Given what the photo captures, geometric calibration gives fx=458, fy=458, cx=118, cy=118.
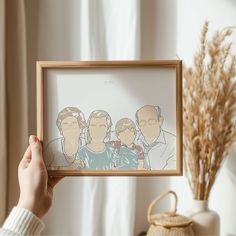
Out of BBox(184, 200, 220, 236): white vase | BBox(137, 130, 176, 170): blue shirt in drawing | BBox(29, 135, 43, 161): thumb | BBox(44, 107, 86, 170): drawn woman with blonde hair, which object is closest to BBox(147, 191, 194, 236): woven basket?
BBox(184, 200, 220, 236): white vase

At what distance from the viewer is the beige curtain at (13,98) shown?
1888mm

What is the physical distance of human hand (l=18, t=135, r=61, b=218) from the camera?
3.70 feet

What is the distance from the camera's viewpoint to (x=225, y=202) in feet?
6.59

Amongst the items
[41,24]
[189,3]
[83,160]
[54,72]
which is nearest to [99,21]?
[41,24]

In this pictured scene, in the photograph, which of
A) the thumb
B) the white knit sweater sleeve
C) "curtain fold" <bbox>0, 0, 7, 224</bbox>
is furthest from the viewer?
"curtain fold" <bbox>0, 0, 7, 224</bbox>

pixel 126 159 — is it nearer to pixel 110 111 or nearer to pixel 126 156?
pixel 126 156

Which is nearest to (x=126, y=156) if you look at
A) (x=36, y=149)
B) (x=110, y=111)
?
(x=110, y=111)

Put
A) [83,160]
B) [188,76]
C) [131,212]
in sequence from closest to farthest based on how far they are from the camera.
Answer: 1. [83,160]
2. [188,76]
3. [131,212]

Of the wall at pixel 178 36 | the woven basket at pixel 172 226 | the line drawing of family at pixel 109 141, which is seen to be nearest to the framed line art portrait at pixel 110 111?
the line drawing of family at pixel 109 141

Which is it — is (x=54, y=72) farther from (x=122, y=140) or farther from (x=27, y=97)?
(x=27, y=97)

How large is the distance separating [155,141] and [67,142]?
0.84 ft

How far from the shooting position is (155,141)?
1342 mm

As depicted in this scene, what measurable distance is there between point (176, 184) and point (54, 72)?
3.19ft

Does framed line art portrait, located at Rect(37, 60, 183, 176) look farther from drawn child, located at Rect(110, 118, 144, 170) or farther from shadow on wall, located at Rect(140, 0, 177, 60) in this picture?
shadow on wall, located at Rect(140, 0, 177, 60)
